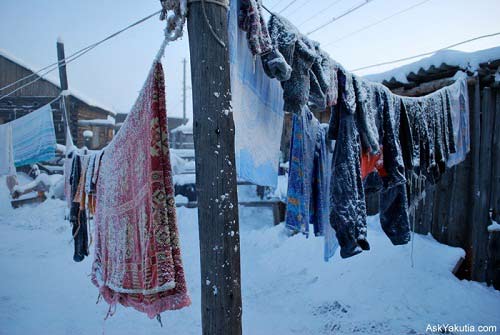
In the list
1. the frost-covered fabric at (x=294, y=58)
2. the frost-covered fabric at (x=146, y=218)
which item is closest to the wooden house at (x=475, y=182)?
the frost-covered fabric at (x=294, y=58)

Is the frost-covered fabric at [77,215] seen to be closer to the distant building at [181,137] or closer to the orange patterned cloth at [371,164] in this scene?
the orange patterned cloth at [371,164]

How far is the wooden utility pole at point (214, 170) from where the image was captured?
1.52 metres

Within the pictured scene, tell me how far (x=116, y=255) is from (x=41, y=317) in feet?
10.6

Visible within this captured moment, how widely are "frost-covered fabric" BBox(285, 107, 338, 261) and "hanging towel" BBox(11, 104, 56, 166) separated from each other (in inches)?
178

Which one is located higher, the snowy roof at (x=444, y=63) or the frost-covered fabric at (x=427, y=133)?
the snowy roof at (x=444, y=63)

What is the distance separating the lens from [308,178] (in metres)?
3.00

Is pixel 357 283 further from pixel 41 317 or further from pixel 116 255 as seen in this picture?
pixel 41 317

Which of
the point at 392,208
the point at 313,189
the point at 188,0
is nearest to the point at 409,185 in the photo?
the point at 392,208

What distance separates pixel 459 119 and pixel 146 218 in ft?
14.1

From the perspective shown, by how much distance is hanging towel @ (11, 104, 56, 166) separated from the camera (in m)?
5.18

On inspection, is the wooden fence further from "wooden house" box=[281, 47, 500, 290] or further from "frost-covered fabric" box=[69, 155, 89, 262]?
"frost-covered fabric" box=[69, 155, 89, 262]

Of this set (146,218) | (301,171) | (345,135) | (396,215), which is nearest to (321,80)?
(345,135)

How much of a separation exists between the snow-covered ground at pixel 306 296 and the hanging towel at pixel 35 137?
7.51 ft

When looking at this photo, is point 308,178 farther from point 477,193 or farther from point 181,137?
point 181,137
